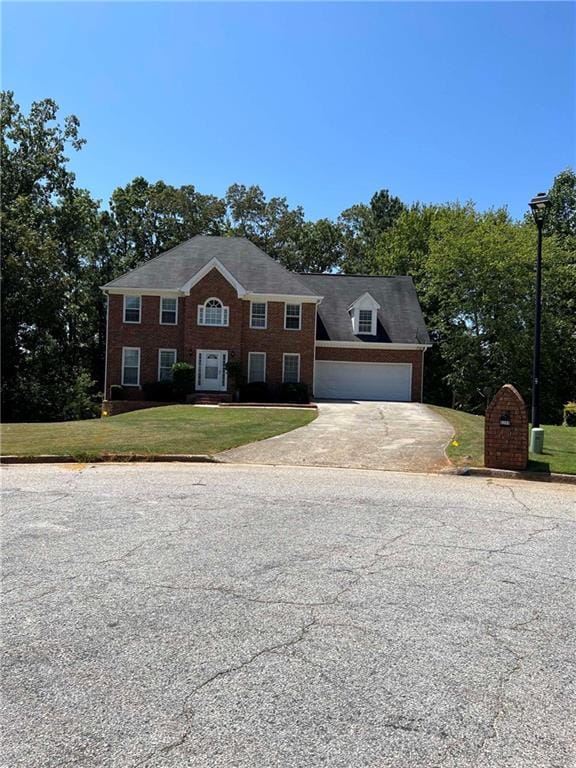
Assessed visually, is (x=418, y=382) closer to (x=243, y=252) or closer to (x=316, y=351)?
(x=316, y=351)

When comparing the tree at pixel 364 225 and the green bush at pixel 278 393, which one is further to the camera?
the tree at pixel 364 225

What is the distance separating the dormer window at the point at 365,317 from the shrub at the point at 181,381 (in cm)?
970

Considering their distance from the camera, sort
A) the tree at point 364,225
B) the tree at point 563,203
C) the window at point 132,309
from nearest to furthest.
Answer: the window at point 132,309
the tree at point 563,203
the tree at point 364,225

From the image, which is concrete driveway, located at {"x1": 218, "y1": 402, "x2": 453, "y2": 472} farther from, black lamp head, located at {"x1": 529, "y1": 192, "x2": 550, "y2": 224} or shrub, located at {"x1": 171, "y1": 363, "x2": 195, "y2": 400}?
shrub, located at {"x1": 171, "y1": 363, "x2": 195, "y2": 400}

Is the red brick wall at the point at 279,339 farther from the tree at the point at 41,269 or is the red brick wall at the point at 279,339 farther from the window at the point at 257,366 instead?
the tree at the point at 41,269

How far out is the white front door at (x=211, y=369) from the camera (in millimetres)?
30812

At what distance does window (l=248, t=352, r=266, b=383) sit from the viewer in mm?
31781

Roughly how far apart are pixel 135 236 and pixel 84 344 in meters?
12.1

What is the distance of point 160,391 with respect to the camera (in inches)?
1191

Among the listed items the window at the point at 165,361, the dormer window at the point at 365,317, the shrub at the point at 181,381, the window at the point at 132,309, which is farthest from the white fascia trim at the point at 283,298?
the window at the point at 132,309

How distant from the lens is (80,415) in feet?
120

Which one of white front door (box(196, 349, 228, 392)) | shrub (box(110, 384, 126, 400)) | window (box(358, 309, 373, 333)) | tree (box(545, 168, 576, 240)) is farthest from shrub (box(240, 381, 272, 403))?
tree (box(545, 168, 576, 240))

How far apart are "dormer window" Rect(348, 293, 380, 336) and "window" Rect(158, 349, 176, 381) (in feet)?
32.8

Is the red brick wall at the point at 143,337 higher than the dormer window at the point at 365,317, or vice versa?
the dormer window at the point at 365,317
